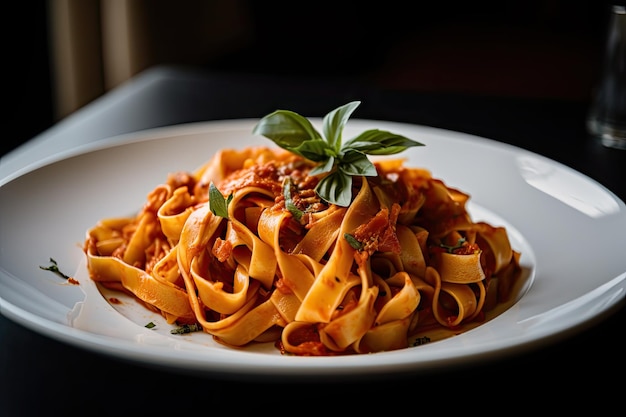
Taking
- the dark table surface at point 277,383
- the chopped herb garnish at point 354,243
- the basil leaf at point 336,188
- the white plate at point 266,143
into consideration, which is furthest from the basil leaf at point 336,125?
the dark table surface at point 277,383

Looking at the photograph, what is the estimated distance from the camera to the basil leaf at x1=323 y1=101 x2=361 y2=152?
263cm

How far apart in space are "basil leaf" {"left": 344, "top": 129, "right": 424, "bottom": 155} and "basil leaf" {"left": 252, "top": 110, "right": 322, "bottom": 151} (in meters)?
0.17

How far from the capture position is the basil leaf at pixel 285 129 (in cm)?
268

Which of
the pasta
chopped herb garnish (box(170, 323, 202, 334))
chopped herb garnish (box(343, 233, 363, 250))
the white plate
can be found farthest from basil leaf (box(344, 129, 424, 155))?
chopped herb garnish (box(170, 323, 202, 334))

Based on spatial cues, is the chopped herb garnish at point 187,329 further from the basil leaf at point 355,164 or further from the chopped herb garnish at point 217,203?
the basil leaf at point 355,164

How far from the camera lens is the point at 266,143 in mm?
3623

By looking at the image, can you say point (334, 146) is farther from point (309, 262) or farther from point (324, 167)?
point (309, 262)

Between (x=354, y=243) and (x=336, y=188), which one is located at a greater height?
(x=336, y=188)

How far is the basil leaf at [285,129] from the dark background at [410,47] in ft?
12.6

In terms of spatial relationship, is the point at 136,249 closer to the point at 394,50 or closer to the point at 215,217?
the point at 215,217

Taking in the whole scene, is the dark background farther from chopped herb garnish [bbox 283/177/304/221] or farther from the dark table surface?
the dark table surface

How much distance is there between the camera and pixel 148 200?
9.59 ft

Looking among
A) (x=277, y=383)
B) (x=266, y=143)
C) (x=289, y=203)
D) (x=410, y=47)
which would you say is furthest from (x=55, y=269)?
(x=410, y=47)

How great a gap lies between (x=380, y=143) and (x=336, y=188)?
0.75 ft
